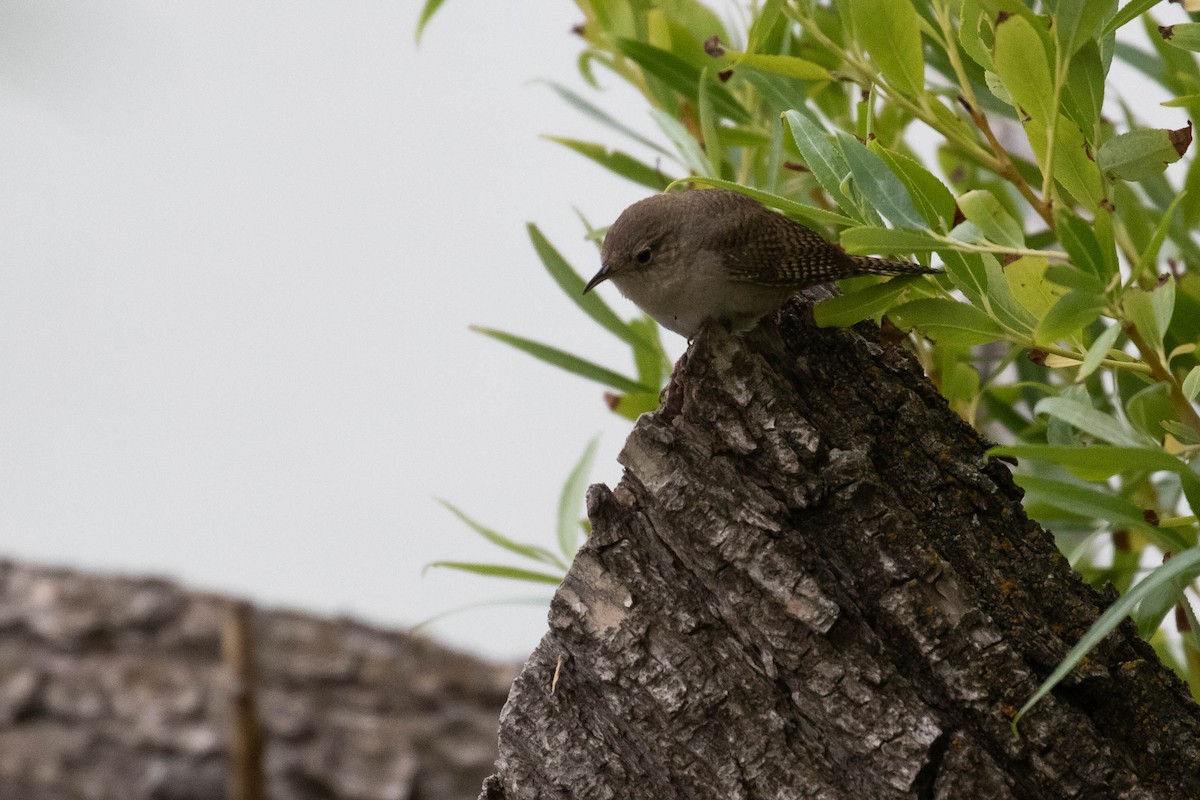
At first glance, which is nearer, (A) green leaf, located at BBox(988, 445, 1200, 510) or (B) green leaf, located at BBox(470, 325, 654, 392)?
(A) green leaf, located at BBox(988, 445, 1200, 510)

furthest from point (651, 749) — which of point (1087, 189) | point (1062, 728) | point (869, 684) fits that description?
point (1087, 189)

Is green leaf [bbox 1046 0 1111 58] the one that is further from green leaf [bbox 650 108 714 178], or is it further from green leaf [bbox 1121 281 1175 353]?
green leaf [bbox 650 108 714 178]

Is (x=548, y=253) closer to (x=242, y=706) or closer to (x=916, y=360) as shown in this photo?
(x=916, y=360)

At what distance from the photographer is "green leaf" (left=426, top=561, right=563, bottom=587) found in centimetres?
164

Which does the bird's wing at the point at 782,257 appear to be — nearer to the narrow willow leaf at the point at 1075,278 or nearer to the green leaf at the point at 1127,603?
the narrow willow leaf at the point at 1075,278

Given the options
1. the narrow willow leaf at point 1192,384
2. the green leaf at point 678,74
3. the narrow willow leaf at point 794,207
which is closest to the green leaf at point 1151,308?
the narrow willow leaf at point 1192,384

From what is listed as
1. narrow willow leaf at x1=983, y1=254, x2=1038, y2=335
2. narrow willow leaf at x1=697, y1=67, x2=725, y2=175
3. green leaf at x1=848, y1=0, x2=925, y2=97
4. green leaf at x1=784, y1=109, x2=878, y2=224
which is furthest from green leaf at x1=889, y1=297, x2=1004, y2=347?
narrow willow leaf at x1=697, y1=67, x2=725, y2=175

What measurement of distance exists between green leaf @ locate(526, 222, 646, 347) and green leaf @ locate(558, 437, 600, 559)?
7.9 inches

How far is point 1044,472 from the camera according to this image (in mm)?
1694

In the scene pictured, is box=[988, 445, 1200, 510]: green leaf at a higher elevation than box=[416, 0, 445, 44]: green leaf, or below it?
below

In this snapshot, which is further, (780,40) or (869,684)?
(780,40)

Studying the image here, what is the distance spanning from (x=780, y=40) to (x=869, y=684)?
872 mm

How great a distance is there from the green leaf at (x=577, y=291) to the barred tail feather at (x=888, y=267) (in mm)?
466

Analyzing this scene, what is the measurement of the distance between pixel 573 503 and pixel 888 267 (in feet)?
2.29
